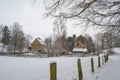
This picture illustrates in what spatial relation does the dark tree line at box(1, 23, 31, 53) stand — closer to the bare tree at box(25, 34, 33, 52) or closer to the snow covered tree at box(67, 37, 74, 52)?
the bare tree at box(25, 34, 33, 52)

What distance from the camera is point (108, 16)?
11.3 meters

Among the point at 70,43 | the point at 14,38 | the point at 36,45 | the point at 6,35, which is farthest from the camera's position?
the point at 70,43

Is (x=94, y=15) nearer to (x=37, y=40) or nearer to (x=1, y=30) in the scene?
(x=37, y=40)

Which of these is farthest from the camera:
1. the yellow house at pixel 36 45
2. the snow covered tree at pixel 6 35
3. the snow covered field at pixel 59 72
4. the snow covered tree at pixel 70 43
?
the snow covered tree at pixel 70 43

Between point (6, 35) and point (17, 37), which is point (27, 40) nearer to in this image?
point (6, 35)

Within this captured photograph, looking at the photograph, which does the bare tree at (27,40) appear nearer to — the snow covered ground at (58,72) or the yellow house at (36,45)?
the yellow house at (36,45)

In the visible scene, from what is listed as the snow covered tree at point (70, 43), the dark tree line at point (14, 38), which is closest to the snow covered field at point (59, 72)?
the dark tree line at point (14, 38)

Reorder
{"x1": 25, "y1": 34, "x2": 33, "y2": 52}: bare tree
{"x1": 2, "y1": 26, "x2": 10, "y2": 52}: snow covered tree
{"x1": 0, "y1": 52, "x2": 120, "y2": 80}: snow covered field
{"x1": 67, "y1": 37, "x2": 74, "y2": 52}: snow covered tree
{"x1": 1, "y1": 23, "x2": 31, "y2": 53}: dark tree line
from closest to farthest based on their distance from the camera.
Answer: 1. {"x1": 0, "y1": 52, "x2": 120, "y2": 80}: snow covered field
2. {"x1": 1, "y1": 23, "x2": 31, "y2": 53}: dark tree line
3. {"x1": 2, "y1": 26, "x2": 10, "y2": 52}: snow covered tree
4. {"x1": 67, "y1": 37, "x2": 74, "y2": 52}: snow covered tree
5. {"x1": 25, "y1": 34, "x2": 33, "y2": 52}: bare tree

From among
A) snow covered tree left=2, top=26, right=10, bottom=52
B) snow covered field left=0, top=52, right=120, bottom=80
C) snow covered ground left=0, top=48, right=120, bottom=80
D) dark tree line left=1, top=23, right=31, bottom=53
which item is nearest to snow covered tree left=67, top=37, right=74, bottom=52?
dark tree line left=1, top=23, right=31, bottom=53

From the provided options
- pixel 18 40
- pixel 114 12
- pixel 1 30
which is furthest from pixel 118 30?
pixel 1 30

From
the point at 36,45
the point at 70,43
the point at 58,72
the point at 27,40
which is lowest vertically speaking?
the point at 58,72

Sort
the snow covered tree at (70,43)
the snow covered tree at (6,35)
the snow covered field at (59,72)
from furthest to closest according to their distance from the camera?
the snow covered tree at (70,43) → the snow covered tree at (6,35) → the snow covered field at (59,72)

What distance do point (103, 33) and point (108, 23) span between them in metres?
1.56

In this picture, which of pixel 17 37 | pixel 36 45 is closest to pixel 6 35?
pixel 17 37
